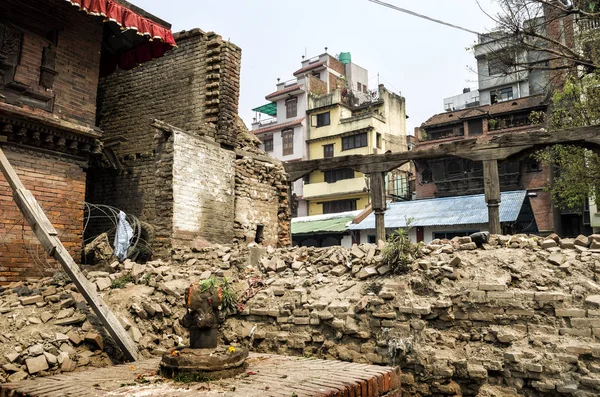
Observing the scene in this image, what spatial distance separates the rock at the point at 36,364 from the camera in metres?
5.49

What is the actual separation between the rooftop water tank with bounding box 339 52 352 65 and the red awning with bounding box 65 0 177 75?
3281 cm

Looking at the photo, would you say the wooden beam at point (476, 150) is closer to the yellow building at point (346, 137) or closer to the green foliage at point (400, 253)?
the green foliage at point (400, 253)

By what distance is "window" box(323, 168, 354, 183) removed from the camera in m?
32.5

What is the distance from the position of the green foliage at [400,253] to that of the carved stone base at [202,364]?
10.8ft

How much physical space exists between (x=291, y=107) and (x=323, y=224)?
13.6m

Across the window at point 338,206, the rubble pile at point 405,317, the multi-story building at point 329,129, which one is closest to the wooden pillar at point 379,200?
the rubble pile at point 405,317

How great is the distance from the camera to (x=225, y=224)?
12133mm

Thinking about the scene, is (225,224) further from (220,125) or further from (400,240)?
(400,240)

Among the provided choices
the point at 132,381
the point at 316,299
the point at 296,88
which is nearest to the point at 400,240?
the point at 316,299

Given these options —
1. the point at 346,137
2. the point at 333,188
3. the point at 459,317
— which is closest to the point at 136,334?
the point at 459,317

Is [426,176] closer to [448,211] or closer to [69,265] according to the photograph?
[448,211]

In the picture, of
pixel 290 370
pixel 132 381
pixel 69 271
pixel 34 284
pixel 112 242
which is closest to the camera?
pixel 132 381

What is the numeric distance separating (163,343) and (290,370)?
283 cm

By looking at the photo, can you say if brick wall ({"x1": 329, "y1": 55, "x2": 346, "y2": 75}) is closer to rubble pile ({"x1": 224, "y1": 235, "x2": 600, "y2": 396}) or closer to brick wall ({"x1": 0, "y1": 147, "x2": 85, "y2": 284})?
brick wall ({"x1": 0, "y1": 147, "x2": 85, "y2": 284})
